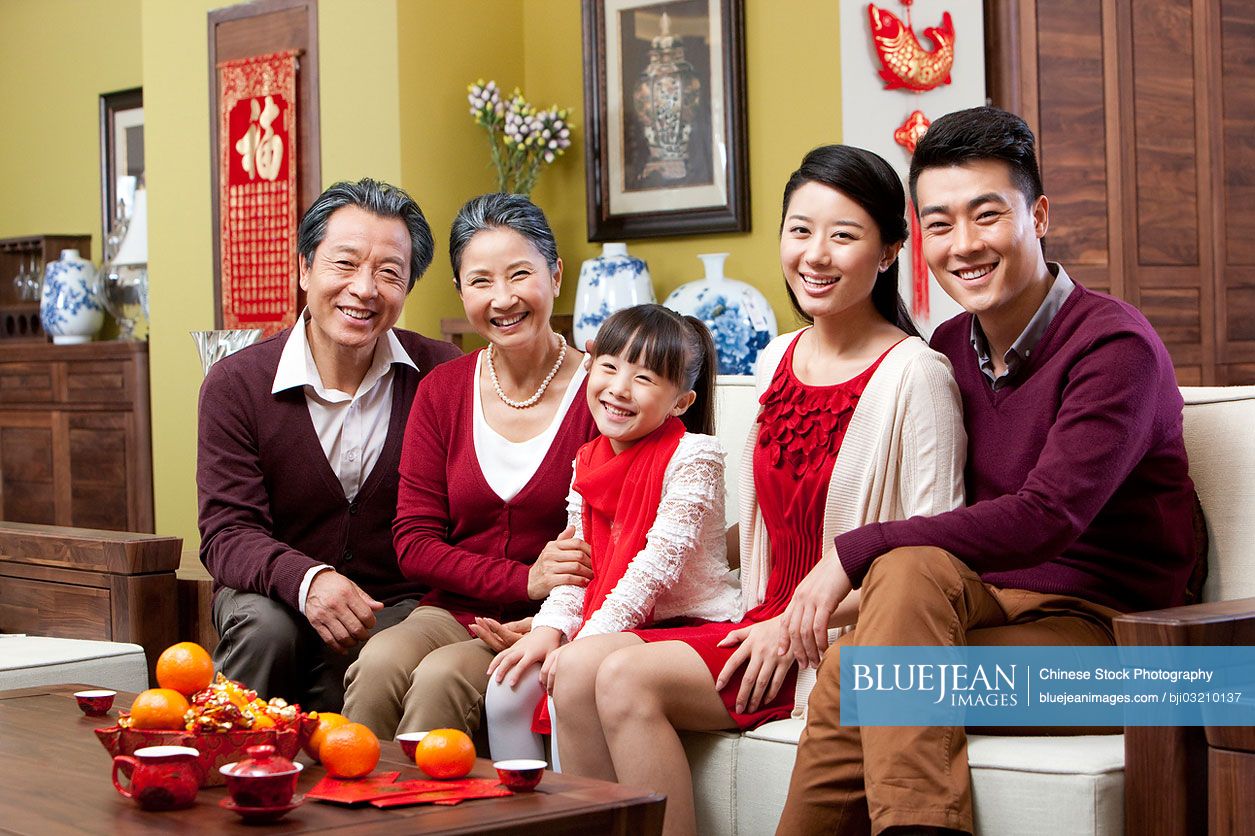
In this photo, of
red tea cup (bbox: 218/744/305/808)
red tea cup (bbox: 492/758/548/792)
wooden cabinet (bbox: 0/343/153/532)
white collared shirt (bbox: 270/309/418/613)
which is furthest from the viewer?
wooden cabinet (bbox: 0/343/153/532)

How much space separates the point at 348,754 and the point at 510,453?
2.99 ft

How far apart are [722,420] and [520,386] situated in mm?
367

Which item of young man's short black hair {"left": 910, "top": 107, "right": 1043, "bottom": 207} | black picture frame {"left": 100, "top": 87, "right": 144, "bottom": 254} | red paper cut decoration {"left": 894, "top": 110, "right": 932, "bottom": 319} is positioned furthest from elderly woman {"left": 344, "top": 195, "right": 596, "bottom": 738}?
black picture frame {"left": 100, "top": 87, "right": 144, "bottom": 254}

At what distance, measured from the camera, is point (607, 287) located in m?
4.28

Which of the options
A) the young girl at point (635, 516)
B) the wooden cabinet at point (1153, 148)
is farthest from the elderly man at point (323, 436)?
the wooden cabinet at point (1153, 148)

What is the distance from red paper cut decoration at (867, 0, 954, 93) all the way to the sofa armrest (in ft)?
8.63

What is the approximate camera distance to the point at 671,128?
14.6 ft

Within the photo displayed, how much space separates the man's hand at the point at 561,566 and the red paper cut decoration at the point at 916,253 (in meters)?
2.01

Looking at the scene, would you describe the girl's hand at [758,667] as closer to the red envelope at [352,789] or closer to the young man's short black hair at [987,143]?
the red envelope at [352,789]

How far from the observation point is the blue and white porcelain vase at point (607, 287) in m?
4.27

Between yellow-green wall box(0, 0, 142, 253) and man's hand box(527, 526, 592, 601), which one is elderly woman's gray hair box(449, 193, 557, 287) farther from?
yellow-green wall box(0, 0, 142, 253)

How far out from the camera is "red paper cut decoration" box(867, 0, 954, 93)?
13.3ft

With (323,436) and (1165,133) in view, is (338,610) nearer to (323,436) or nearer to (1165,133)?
(323,436)

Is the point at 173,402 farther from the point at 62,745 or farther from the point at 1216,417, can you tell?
the point at 1216,417
